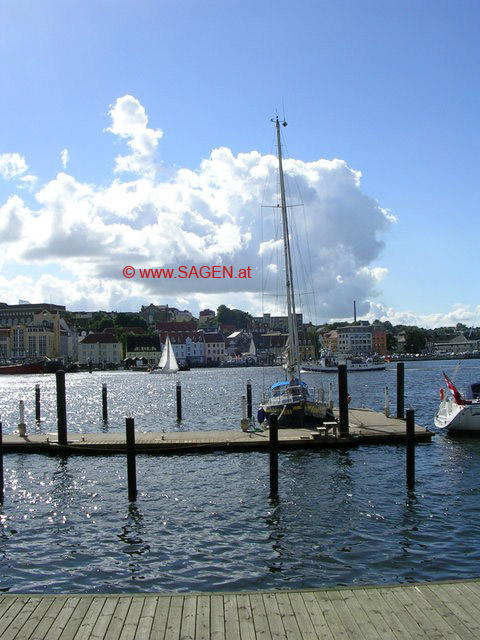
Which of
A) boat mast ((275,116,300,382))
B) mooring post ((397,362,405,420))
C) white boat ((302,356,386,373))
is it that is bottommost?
white boat ((302,356,386,373))

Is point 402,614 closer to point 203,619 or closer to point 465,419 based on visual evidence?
point 203,619

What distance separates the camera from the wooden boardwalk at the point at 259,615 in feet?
30.8

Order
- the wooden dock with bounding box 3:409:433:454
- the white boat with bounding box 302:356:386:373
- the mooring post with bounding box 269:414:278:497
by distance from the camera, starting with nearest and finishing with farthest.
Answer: the mooring post with bounding box 269:414:278:497 < the wooden dock with bounding box 3:409:433:454 < the white boat with bounding box 302:356:386:373

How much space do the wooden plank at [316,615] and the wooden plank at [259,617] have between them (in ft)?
2.21

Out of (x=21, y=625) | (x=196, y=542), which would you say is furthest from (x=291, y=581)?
(x=21, y=625)

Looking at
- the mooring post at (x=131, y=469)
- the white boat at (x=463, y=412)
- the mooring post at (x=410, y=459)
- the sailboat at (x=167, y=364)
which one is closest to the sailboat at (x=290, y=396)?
the white boat at (x=463, y=412)

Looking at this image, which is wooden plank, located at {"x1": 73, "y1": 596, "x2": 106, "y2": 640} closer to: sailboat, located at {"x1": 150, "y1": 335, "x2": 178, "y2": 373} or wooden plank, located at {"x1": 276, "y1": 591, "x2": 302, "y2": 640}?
wooden plank, located at {"x1": 276, "y1": 591, "x2": 302, "y2": 640}

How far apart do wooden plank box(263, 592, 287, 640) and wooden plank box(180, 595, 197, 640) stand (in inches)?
43.7

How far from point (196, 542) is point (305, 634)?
26.2 feet

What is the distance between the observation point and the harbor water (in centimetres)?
1449

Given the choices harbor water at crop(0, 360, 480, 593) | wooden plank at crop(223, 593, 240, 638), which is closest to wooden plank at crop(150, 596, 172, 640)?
wooden plank at crop(223, 593, 240, 638)

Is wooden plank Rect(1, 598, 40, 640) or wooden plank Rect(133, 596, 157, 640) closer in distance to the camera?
wooden plank Rect(133, 596, 157, 640)

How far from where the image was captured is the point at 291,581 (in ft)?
45.5

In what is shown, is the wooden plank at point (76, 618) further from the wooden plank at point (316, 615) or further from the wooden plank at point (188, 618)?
the wooden plank at point (316, 615)
